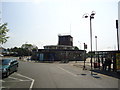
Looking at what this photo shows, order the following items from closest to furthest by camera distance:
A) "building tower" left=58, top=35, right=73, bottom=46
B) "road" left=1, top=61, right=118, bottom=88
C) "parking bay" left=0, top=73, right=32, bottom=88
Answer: "parking bay" left=0, top=73, right=32, bottom=88 < "road" left=1, top=61, right=118, bottom=88 < "building tower" left=58, top=35, right=73, bottom=46

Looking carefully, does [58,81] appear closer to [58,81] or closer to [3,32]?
[58,81]

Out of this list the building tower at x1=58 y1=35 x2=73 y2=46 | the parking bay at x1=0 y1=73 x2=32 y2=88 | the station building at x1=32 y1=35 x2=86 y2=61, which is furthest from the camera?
the building tower at x1=58 y1=35 x2=73 y2=46

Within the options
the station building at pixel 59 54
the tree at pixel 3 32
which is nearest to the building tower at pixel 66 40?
the station building at pixel 59 54

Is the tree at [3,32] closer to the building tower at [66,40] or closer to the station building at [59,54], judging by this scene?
the station building at [59,54]

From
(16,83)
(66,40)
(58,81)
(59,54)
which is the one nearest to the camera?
(16,83)

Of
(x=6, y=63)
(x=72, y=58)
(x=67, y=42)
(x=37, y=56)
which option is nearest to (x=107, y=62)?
(x=6, y=63)

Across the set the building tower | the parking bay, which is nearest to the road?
the parking bay

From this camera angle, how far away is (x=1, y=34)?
19469mm

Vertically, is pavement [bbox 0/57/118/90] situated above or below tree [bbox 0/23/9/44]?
below

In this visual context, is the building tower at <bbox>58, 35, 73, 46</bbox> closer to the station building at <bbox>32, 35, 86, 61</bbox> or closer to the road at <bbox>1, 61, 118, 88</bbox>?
the station building at <bbox>32, 35, 86, 61</bbox>

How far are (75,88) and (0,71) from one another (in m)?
7.17

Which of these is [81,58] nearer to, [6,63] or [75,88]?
[6,63]

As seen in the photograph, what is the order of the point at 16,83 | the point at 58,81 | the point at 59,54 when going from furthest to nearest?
the point at 59,54
the point at 58,81
the point at 16,83

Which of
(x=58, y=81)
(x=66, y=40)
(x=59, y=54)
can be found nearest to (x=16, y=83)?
(x=58, y=81)
